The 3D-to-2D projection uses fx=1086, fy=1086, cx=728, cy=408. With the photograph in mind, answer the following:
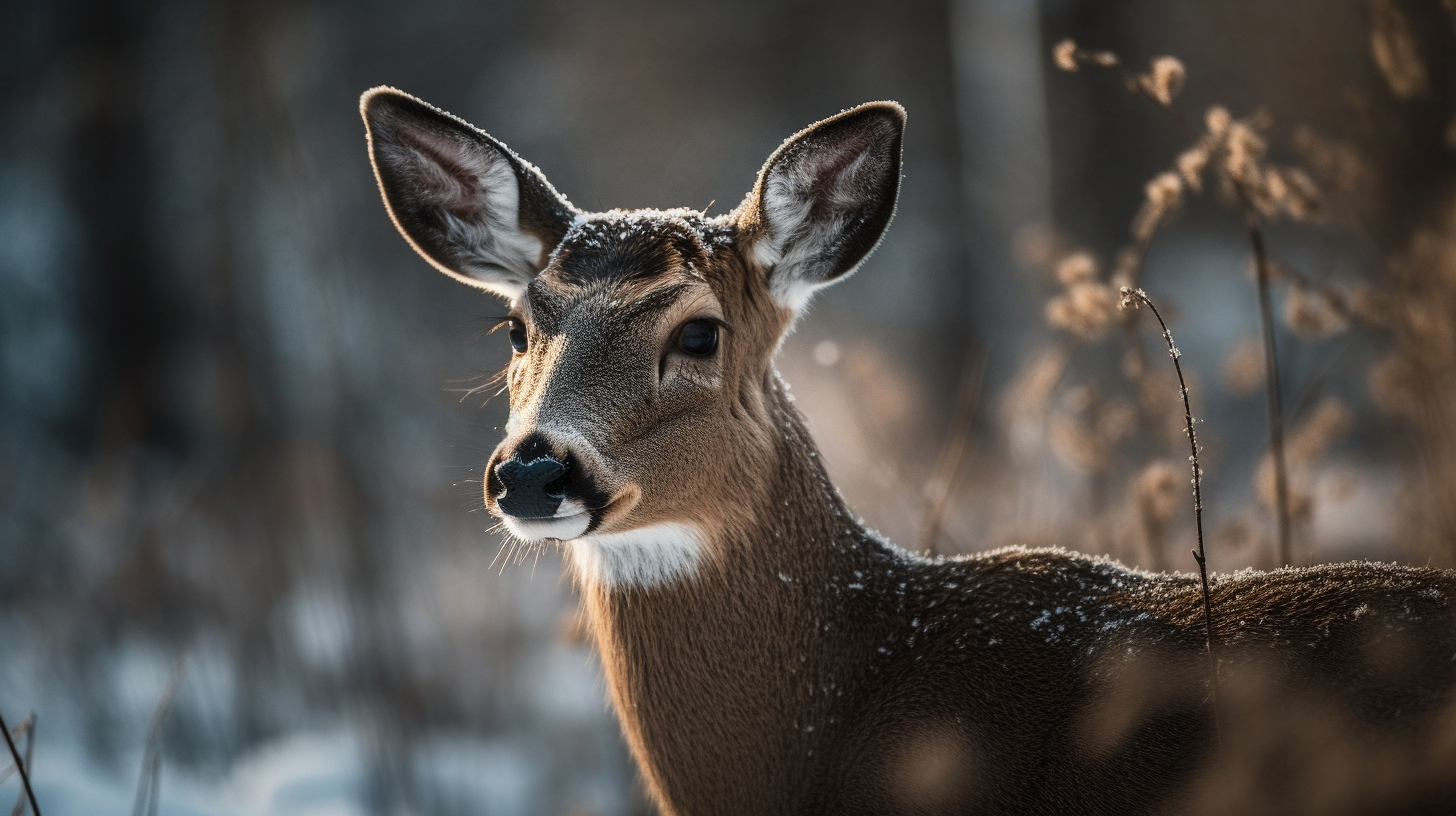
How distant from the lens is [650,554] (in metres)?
2.51

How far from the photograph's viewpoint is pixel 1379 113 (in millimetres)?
3379

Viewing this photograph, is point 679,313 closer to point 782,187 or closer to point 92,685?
point 782,187

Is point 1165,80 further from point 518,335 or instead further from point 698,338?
point 518,335

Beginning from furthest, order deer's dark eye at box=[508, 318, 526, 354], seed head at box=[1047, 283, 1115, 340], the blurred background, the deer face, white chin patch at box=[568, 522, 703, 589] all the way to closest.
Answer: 1. the blurred background
2. seed head at box=[1047, 283, 1115, 340]
3. deer's dark eye at box=[508, 318, 526, 354]
4. white chin patch at box=[568, 522, 703, 589]
5. the deer face

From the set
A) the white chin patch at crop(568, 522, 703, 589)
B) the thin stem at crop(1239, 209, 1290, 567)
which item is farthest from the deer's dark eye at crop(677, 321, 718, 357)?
the thin stem at crop(1239, 209, 1290, 567)

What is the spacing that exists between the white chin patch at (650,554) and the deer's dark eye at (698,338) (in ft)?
1.34

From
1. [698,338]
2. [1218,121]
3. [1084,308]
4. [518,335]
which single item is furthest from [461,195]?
[1218,121]

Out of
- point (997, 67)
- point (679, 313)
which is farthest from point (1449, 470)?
point (997, 67)

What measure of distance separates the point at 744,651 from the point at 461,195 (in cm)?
145

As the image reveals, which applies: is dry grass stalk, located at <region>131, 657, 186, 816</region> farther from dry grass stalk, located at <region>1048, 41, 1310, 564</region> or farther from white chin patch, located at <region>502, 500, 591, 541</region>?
dry grass stalk, located at <region>1048, 41, 1310, 564</region>

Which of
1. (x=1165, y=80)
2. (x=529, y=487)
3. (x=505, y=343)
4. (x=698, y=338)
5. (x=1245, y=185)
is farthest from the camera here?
(x=505, y=343)

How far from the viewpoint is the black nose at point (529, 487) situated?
2.11 m

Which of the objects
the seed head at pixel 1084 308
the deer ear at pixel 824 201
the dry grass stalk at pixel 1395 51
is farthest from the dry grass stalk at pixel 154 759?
the dry grass stalk at pixel 1395 51

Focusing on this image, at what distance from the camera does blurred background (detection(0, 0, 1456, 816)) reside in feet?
12.8
